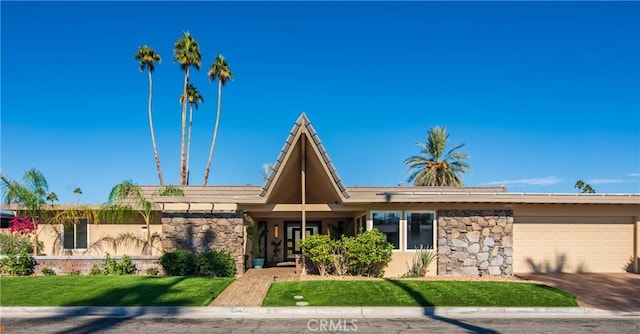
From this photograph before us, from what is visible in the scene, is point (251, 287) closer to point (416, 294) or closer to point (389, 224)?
point (416, 294)

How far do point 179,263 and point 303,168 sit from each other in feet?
16.8

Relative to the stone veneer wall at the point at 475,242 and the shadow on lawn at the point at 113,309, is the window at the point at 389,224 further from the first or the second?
the shadow on lawn at the point at 113,309

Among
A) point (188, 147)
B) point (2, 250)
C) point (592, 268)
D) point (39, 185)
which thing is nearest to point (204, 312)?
point (39, 185)

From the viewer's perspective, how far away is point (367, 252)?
15.9 meters

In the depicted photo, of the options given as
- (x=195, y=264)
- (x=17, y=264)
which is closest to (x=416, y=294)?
(x=195, y=264)

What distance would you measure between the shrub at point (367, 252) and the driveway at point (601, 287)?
5007 millimetres

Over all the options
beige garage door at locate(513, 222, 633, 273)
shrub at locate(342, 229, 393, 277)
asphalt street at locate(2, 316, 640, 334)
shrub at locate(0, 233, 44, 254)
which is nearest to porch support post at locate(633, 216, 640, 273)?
beige garage door at locate(513, 222, 633, 273)

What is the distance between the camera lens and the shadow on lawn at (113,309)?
10.3 meters

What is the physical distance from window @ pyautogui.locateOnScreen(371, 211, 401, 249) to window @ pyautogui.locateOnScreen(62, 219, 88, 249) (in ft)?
39.7

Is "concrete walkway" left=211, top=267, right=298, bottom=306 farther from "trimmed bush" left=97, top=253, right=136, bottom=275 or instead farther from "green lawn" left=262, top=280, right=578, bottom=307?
"trimmed bush" left=97, top=253, right=136, bottom=275

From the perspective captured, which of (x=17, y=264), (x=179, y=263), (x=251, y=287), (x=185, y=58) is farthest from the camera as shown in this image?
(x=185, y=58)

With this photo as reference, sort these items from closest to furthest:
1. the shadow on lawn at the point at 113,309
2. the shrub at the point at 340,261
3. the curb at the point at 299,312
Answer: the shadow on lawn at the point at 113,309 < the curb at the point at 299,312 < the shrub at the point at 340,261

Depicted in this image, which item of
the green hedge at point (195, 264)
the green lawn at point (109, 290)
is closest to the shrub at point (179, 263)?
the green hedge at point (195, 264)

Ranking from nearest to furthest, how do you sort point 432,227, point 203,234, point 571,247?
1. point 203,234
2. point 432,227
3. point 571,247
